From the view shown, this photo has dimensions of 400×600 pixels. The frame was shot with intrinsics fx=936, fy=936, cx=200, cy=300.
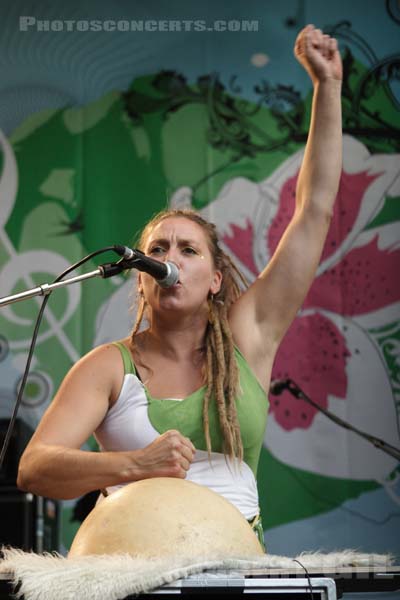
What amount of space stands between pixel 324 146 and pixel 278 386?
1692 millimetres

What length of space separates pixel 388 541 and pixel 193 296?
77.1 inches

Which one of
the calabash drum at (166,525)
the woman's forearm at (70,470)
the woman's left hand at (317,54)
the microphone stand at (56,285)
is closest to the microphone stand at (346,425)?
the woman's left hand at (317,54)

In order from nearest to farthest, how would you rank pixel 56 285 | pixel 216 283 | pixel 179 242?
pixel 56 285
pixel 179 242
pixel 216 283

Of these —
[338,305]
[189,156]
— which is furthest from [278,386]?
[189,156]

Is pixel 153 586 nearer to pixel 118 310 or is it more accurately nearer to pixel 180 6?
pixel 118 310

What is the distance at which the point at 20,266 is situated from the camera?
13.0 ft

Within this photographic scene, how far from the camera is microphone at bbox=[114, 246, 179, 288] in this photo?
5.95 ft

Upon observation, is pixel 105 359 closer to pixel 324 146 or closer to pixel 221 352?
pixel 221 352

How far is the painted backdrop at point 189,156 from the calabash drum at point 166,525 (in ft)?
7.85

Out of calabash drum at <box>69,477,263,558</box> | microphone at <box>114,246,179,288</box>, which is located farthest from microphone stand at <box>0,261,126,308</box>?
calabash drum at <box>69,477,263,558</box>

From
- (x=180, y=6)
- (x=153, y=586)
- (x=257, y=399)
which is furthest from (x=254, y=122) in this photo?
(x=153, y=586)

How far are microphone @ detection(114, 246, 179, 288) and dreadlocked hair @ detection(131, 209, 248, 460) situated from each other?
1.07ft

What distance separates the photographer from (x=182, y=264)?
2270 mm

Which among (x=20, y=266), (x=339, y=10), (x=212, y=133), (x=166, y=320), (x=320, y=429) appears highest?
(x=339, y=10)
